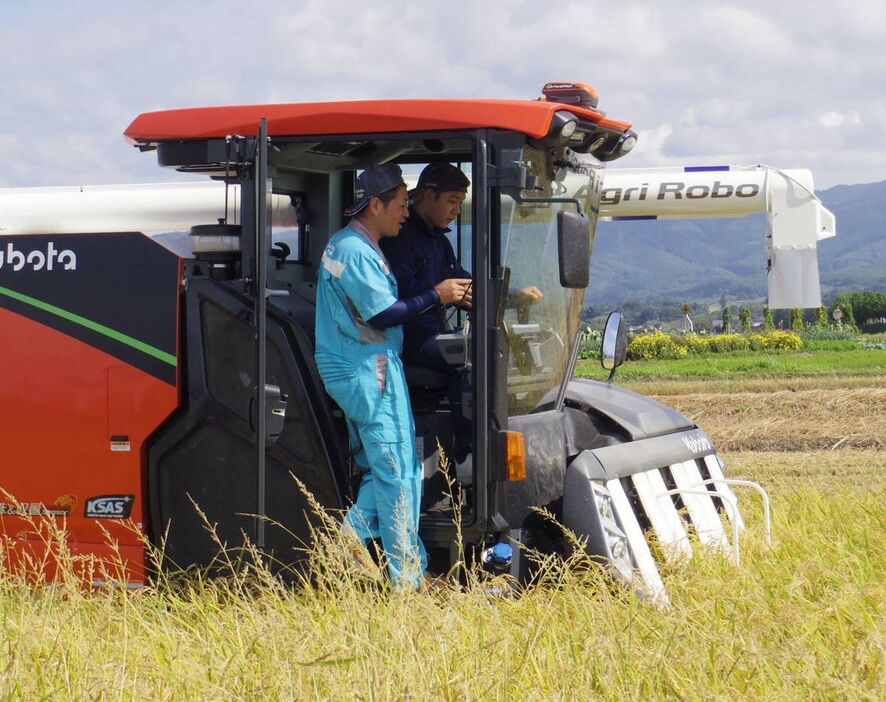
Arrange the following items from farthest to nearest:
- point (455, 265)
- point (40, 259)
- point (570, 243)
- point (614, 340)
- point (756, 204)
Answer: point (756, 204) → point (614, 340) → point (455, 265) → point (40, 259) → point (570, 243)

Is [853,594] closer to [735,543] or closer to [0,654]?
[735,543]

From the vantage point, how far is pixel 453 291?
209 inches

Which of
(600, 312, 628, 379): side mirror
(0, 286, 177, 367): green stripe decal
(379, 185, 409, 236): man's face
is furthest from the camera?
(600, 312, 628, 379): side mirror

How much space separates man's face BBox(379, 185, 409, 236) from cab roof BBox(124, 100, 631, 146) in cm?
35

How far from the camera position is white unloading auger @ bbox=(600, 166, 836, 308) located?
909 cm

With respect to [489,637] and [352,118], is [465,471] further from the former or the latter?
[352,118]

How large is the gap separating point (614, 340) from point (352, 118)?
6.40ft

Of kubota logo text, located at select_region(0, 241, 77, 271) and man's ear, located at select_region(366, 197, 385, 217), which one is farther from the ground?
man's ear, located at select_region(366, 197, 385, 217)

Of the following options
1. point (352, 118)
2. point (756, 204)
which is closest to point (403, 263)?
point (352, 118)

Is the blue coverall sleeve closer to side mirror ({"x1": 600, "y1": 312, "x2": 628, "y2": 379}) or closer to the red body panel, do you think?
the red body panel

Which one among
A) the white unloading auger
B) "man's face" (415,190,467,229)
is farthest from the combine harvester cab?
the white unloading auger

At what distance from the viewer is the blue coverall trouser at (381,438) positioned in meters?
5.22

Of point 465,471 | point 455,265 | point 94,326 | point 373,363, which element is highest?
point 455,265

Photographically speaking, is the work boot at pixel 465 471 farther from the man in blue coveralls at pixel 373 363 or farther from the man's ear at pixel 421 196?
the man's ear at pixel 421 196
